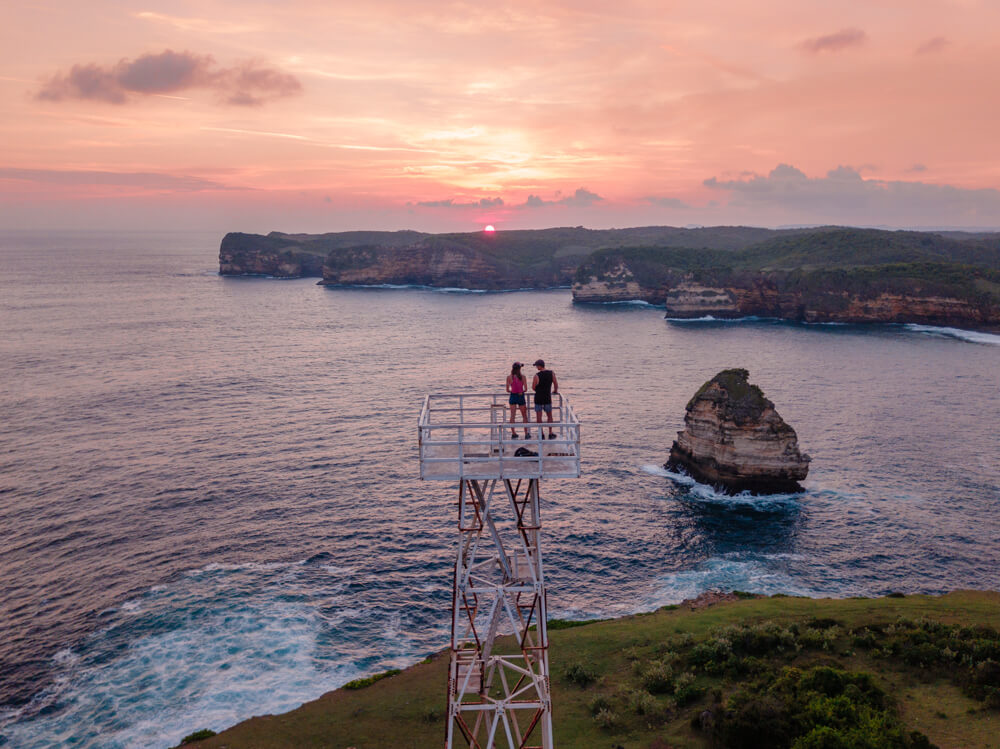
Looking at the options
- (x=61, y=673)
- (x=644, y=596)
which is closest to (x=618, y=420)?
(x=644, y=596)

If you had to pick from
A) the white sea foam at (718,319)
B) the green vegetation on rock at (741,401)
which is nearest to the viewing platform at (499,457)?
the green vegetation on rock at (741,401)

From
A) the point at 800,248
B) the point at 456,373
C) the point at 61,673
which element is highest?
the point at 800,248

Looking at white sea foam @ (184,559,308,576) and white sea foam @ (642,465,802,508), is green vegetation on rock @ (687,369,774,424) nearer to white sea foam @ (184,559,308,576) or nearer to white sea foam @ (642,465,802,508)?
white sea foam @ (642,465,802,508)

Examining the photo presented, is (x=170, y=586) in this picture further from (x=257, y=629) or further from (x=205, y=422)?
(x=205, y=422)

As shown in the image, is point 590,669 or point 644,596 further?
point 644,596

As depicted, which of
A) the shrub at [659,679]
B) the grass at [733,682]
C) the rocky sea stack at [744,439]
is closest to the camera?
the grass at [733,682]

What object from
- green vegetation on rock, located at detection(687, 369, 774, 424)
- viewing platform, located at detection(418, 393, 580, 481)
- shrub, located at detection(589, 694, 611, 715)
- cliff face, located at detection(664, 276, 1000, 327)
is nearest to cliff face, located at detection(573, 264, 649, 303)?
cliff face, located at detection(664, 276, 1000, 327)

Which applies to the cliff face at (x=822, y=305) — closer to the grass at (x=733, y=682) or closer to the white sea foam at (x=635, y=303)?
the white sea foam at (x=635, y=303)
